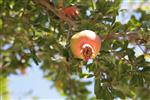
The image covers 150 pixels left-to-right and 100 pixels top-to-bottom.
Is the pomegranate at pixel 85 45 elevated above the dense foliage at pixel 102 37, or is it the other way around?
the dense foliage at pixel 102 37

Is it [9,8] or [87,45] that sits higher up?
[9,8]

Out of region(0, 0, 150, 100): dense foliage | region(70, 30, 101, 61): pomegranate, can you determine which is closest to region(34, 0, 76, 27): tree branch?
region(0, 0, 150, 100): dense foliage

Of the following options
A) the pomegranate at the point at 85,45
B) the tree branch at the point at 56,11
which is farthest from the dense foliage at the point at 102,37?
the pomegranate at the point at 85,45

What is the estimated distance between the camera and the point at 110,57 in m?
2.44

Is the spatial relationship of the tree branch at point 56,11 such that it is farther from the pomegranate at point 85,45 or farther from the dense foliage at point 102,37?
the pomegranate at point 85,45

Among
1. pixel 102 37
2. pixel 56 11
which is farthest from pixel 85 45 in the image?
pixel 56 11

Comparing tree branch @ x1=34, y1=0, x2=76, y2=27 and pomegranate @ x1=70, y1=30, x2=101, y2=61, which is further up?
tree branch @ x1=34, y1=0, x2=76, y2=27

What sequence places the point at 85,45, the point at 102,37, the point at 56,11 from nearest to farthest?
the point at 85,45 < the point at 102,37 < the point at 56,11

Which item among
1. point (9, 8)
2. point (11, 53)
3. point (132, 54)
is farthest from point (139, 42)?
point (11, 53)

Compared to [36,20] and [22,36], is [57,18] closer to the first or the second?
[36,20]

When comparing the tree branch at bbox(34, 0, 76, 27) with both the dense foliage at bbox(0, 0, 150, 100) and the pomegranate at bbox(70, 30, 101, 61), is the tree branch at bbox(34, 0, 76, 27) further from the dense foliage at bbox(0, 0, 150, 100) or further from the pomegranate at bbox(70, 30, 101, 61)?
the pomegranate at bbox(70, 30, 101, 61)

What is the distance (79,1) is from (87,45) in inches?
33.1

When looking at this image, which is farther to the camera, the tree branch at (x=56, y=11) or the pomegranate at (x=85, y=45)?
the tree branch at (x=56, y=11)

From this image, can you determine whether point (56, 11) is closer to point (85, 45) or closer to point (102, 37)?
point (102, 37)
